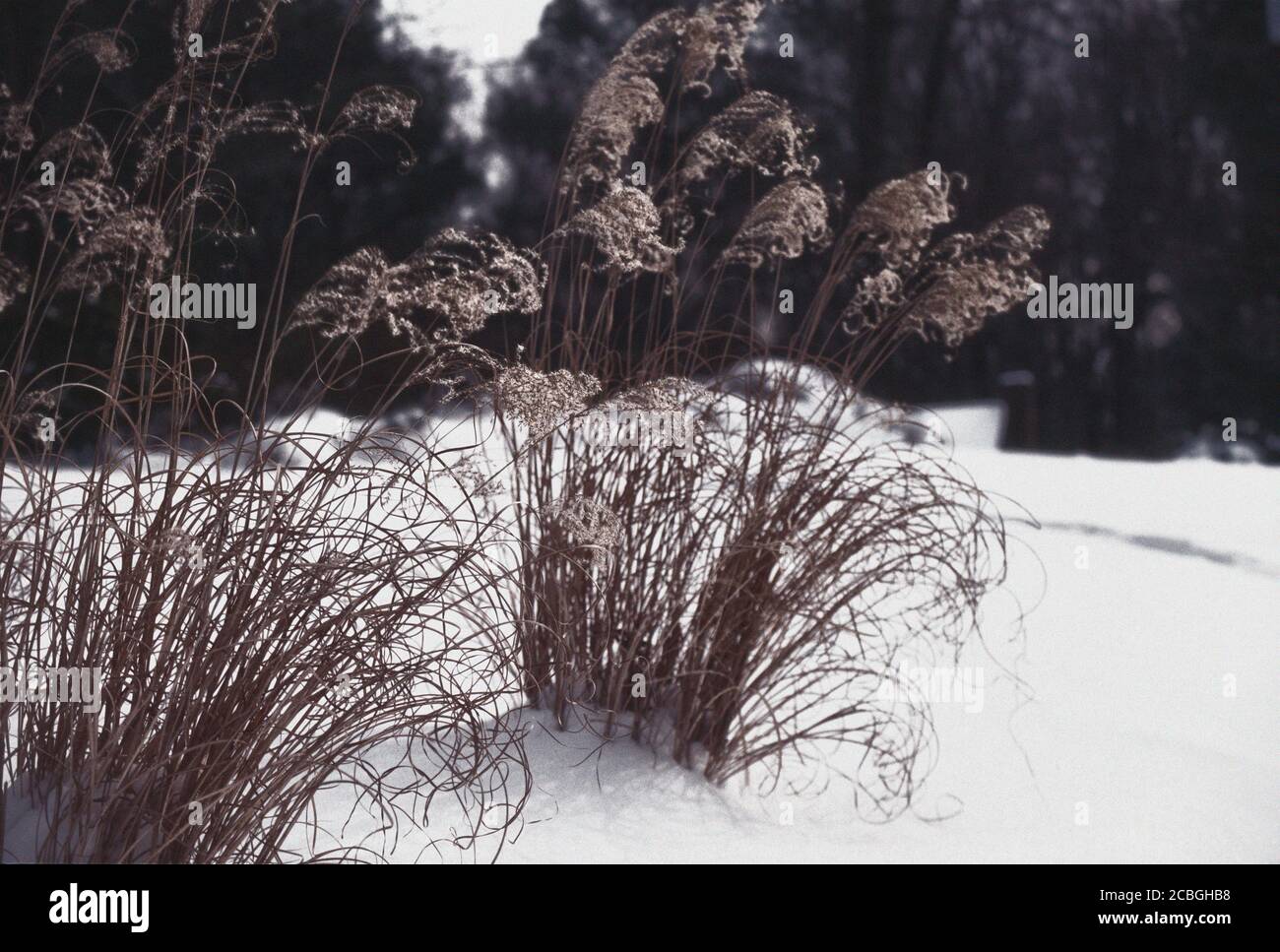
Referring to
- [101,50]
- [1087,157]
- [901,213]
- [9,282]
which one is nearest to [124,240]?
[9,282]

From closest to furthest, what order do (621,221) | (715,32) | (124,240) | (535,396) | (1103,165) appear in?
(535,396) < (124,240) < (621,221) < (715,32) < (1103,165)

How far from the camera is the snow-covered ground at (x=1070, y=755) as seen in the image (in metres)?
2.20

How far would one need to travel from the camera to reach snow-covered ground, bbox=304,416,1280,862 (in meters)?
2.20

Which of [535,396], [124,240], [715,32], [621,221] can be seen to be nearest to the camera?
[535,396]

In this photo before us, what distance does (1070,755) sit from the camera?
2.89 metres

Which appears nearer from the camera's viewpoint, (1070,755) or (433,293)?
(433,293)

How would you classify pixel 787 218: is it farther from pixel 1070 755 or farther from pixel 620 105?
pixel 1070 755

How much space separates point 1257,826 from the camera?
2.59 m

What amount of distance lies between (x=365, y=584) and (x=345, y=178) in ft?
4.40

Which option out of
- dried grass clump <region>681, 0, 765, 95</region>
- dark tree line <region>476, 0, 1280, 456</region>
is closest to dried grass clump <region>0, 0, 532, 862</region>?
dried grass clump <region>681, 0, 765, 95</region>

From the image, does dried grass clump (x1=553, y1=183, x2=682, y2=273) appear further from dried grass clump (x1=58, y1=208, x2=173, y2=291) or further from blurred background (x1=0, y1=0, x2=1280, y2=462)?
blurred background (x1=0, y1=0, x2=1280, y2=462)

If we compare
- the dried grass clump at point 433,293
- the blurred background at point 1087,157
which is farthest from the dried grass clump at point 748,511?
the blurred background at point 1087,157
